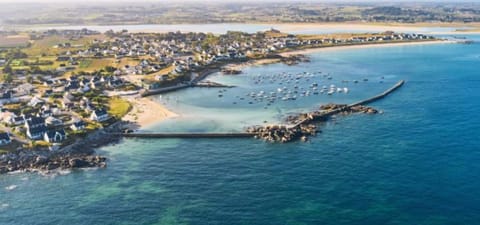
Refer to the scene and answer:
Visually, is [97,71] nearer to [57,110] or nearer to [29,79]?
[29,79]

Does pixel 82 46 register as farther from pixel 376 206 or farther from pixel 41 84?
pixel 376 206

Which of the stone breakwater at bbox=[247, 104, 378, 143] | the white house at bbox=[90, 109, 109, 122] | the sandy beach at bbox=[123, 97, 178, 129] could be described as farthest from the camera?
the sandy beach at bbox=[123, 97, 178, 129]


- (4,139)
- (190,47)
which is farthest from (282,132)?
(190,47)

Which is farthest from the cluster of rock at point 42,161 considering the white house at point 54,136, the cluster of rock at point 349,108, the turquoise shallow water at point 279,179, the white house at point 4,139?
the cluster of rock at point 349,108

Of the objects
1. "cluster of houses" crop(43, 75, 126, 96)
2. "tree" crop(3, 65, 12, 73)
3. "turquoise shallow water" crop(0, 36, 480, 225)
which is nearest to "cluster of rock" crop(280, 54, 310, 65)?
"cluster of houses" crop(43, 75, 126, 96)

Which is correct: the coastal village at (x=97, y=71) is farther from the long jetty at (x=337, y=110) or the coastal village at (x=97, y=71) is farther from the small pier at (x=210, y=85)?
the long jetty at (x=337, y=110)

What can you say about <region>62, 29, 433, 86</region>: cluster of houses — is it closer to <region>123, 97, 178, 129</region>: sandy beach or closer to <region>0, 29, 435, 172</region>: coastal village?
<region>0, 29, 435, 172</region>: coastal village
